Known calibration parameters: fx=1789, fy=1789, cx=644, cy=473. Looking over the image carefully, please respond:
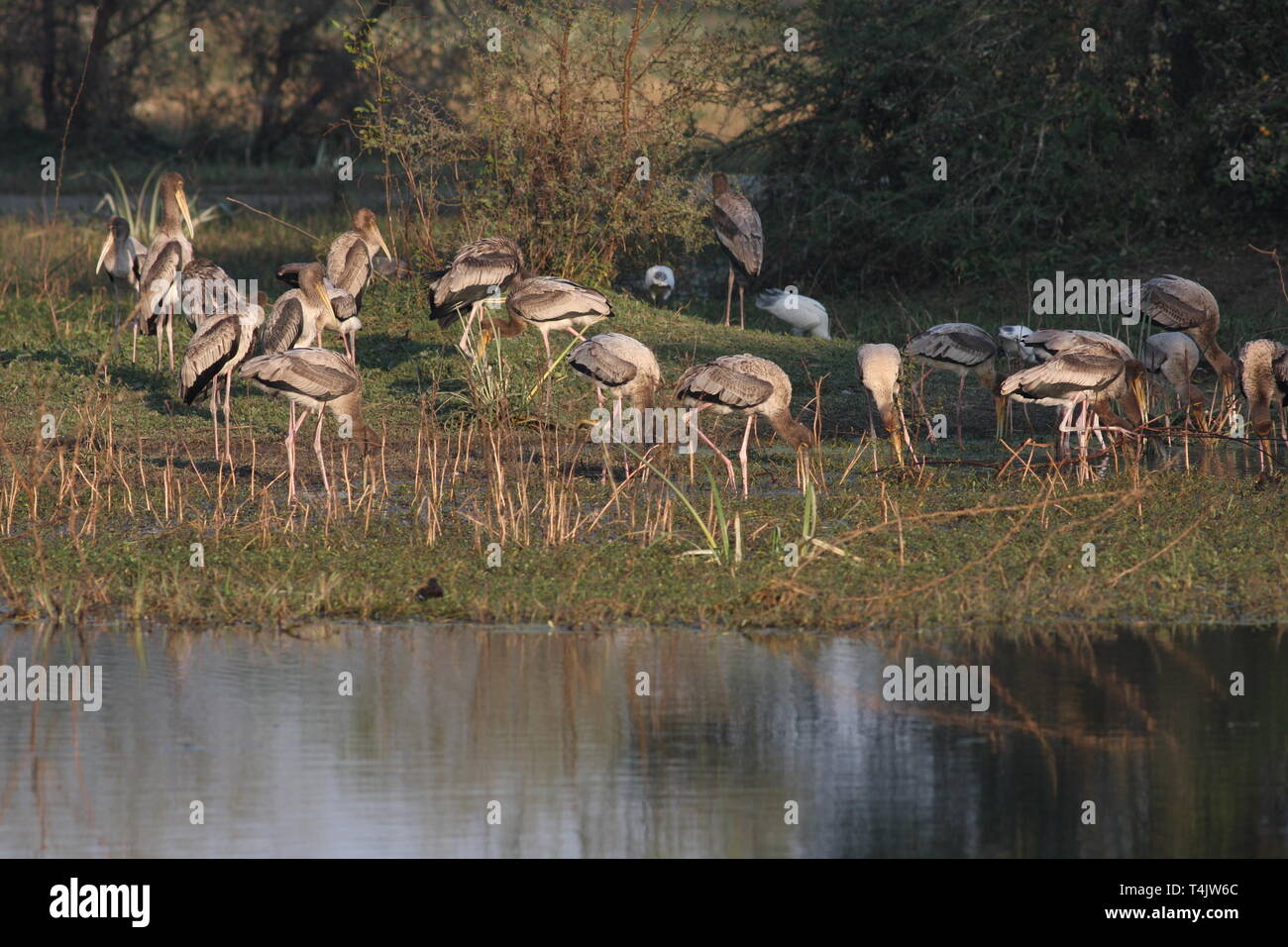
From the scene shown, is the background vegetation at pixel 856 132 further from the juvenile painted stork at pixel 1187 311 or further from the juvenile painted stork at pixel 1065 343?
the juvenile painted stork at pixel 1065 343

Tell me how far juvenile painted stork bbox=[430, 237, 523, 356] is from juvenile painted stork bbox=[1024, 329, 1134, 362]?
3.70 m

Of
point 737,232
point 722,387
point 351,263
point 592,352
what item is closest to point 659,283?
point 737,232

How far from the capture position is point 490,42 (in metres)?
14.1

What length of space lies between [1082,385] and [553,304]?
3.72m

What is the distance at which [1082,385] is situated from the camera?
10148mm

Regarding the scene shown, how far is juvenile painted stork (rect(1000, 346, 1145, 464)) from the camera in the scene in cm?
1009

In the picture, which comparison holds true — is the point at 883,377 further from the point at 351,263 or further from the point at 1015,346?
the point at 351,263

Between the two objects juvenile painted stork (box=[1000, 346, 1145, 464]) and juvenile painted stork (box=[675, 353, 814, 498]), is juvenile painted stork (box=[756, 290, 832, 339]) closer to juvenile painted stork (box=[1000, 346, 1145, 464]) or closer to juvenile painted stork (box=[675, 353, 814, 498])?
juvenile painted stork (box=[1000, 346, 1145, 464])

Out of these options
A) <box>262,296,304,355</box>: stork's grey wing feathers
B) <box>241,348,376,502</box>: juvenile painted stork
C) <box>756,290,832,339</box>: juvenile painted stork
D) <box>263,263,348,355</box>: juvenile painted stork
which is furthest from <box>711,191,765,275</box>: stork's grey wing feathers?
<box>241,348,376,502</box>: juvenile painted stork

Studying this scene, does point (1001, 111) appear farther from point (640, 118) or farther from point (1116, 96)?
point (640, 118)

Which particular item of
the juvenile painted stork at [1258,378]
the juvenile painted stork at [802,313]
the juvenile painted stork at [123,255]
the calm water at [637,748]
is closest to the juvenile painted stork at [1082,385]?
the juvenile painted stork at [1258,378]

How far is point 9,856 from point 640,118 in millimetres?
10936

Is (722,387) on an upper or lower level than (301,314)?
lower
